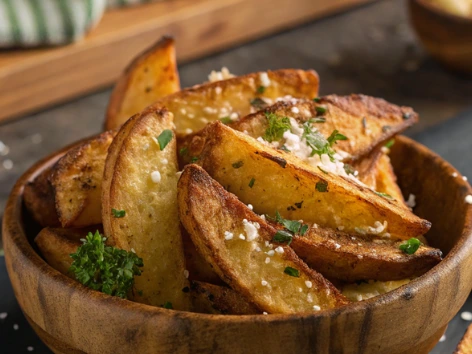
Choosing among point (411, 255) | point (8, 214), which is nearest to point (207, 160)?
point (411, 255)

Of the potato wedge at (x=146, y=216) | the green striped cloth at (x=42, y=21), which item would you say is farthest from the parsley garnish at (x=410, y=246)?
the green striped cloth at (x=42, y=21)

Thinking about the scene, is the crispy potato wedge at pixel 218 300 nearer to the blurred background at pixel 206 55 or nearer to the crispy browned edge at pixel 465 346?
the crispy browned edge at pixel 465 346

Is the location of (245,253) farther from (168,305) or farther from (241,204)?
(168,305)

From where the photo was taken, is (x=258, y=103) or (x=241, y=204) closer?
(x=241, y=204)

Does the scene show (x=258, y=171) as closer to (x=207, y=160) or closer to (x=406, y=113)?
(x=207, y=160)

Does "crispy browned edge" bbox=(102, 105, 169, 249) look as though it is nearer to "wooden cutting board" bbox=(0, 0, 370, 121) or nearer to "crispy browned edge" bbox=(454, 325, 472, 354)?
"crispy browned edge" bbox=(454, 325, 472, 354)

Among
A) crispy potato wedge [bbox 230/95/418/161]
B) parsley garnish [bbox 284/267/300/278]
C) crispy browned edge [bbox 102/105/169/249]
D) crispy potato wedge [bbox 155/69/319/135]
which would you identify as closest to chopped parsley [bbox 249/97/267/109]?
crispy potato wedge [bbox 155/69/319/135]

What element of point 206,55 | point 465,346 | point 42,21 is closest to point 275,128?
point 465,346
